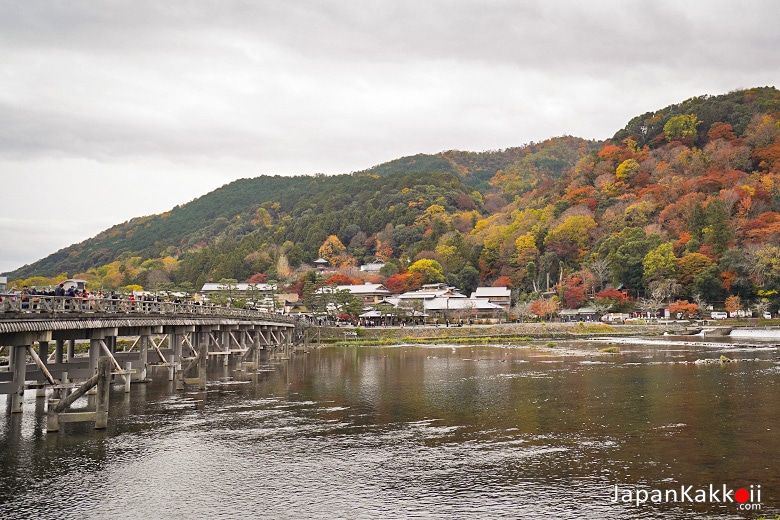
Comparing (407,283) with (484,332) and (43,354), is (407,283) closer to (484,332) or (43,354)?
(484,332)

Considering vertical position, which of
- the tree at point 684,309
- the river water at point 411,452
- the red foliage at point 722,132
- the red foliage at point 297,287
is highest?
the red foliage at point 722,132

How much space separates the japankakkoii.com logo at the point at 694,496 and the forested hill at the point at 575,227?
2689 inches

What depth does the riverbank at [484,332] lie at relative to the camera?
7100cm

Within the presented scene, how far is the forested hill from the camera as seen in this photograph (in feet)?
274

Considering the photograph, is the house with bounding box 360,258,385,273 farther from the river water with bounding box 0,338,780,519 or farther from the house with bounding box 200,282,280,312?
the river water with bounding box 0,338,780,519

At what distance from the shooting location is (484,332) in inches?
2889

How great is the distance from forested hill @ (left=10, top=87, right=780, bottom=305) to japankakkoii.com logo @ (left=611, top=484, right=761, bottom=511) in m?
68.3

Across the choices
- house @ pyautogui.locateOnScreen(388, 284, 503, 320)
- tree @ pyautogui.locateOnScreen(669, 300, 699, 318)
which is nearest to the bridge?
house @ pyautogui.locateOnScreen(388, 284, 503, 320)

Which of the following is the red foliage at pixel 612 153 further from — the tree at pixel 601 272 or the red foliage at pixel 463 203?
the tree at pixel 601 272

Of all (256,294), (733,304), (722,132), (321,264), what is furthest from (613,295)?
(321,264)

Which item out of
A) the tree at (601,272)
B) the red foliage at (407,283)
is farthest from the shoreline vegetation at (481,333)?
the red foliage at (407,283)

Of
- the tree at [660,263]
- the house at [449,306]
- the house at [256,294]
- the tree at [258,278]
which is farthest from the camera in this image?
the tree at [258,278]

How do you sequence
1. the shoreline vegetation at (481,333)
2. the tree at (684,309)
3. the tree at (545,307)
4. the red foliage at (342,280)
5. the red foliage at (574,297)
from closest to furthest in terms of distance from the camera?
the shoreline vegetation at (481,333), the tree at (684,309), the tree at (545,307), the red foliage at (574,297), the red foliage at (342,280)

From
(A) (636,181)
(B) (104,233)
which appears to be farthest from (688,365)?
(B) (104,233)
